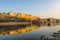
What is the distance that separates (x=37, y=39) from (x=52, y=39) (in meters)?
0.71

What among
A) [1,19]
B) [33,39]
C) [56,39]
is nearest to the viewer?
[56,39]

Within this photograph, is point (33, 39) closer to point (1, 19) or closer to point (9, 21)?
point (1, 19)

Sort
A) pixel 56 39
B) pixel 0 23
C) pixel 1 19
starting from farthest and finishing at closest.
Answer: pixel 0 23 < pixel 1 19 < pixel 56 39

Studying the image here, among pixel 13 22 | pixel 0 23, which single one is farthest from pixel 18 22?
pixel 0 23

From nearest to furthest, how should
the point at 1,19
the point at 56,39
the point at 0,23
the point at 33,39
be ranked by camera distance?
1. the point at 56,39
2. the point at 33,39
3. the point at 1,19
4. the point at 0,23

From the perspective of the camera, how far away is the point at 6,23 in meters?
11.8

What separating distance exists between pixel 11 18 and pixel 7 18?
53cm

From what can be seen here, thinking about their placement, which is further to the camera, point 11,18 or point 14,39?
point 11,18

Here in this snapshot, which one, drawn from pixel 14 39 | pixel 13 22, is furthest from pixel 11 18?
pixel 14 39

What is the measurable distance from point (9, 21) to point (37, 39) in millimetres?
8073

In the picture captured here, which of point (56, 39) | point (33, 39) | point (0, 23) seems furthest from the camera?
point (0, 23)

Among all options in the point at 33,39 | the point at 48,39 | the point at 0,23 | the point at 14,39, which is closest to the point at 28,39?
the point at 33,39

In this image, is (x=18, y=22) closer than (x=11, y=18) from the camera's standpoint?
No

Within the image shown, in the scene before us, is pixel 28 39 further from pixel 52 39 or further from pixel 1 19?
pixel 1 19
